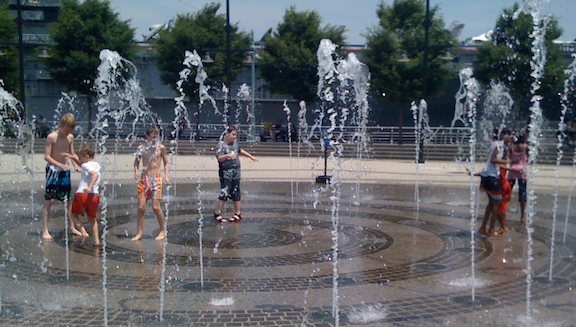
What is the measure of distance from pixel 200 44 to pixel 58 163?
2617 centimetres

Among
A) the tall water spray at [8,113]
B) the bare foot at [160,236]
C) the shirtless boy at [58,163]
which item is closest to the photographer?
the shirtless boy at [58,163]

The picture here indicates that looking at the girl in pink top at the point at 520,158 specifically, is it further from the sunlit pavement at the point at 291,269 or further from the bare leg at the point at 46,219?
the bare leg at the point at 46,219

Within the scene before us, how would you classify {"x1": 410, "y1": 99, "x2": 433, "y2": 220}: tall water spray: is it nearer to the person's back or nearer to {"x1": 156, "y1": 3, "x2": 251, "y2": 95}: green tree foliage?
the person's back

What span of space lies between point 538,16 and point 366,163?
13484 millimetres

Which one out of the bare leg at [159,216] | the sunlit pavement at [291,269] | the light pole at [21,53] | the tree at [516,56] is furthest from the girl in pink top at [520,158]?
the tree at [516,56]

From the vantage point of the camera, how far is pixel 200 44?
32469 millimetres

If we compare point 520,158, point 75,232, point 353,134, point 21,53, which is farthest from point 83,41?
point 520,158

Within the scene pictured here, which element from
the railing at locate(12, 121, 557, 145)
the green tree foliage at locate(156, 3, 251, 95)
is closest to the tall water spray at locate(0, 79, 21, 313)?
the railing at locate(12, 121, 557, 145)

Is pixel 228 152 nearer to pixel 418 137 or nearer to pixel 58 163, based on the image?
pixel 58 163

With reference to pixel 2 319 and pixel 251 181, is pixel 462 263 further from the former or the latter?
pixel 251 181

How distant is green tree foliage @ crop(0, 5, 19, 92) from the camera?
30.3m

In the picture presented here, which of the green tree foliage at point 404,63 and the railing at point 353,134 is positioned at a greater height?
the green tree foliage at point 404,63

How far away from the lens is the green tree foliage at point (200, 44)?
106 ft

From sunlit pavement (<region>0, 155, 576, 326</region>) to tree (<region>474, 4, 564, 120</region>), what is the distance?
56.6 feet
